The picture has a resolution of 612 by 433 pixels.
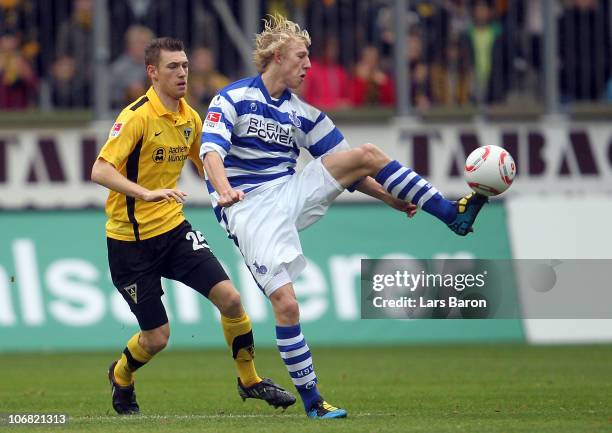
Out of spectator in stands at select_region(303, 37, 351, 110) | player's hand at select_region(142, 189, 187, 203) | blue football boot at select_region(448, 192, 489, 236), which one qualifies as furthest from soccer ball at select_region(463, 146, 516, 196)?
spectator in stands at select_region(303, 37, 351, 110)

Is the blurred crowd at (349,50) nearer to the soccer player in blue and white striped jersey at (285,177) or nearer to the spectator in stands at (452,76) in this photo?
the spectator in stands at (452,76)

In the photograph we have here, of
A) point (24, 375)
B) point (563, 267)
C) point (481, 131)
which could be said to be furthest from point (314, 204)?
point (481, 131)

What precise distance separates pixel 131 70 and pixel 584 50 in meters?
6.14

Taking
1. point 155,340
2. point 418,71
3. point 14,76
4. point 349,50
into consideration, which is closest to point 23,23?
point 14,76

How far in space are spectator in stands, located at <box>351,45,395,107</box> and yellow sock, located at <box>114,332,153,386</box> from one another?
31.2 feet

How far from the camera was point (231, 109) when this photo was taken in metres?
9.68

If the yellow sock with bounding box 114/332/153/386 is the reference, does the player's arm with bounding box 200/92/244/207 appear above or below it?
above

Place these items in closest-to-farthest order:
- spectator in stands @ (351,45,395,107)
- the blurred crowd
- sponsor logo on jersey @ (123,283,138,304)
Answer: sponsor logo on jersey @ (123,283,138,304), the blurred crowd, spectator in stands @ (351,45,395,107)

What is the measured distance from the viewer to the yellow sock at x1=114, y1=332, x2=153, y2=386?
34.1ft

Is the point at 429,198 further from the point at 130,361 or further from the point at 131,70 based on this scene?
the point at 131,70

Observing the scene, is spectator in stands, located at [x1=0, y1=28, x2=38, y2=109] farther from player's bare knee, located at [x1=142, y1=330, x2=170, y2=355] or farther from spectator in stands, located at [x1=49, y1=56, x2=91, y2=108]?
player's bare knee, located at [x1=142, y1=330, x2=170, y2=355]

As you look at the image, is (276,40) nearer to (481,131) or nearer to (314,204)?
(314,204)

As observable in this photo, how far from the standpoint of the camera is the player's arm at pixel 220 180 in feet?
29.6

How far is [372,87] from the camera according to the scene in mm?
19391
